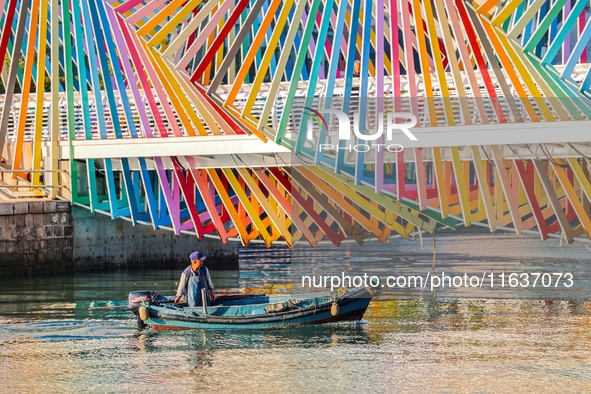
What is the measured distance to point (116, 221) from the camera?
42.9 metres

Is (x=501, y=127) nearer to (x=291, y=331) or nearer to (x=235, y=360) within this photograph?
(x=291, y=331)

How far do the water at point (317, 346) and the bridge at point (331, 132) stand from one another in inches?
104

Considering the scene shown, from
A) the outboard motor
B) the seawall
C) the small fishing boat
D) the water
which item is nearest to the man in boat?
the small fishing boat

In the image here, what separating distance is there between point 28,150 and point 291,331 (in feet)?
62.3

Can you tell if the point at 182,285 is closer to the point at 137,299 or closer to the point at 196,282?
the point at 196,282

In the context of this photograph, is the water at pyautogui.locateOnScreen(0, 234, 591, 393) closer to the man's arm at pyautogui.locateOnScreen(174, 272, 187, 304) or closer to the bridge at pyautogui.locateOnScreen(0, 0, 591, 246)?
the man's arm at pyautogui.locateOnScreen(174, 272, 187, 304)

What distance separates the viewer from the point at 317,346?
979 inches

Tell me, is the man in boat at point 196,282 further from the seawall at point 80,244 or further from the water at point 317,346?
the seawall at point 80,244

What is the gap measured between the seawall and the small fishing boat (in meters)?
12.5

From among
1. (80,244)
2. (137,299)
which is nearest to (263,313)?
(137,299)

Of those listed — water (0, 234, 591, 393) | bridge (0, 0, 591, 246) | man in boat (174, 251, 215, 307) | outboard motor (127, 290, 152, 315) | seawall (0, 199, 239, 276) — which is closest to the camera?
→ water (0, 234, 591, 393)

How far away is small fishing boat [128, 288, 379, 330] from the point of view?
26516 mm

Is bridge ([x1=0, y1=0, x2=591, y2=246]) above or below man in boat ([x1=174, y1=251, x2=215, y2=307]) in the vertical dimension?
above

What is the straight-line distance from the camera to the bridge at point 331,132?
106 ft
